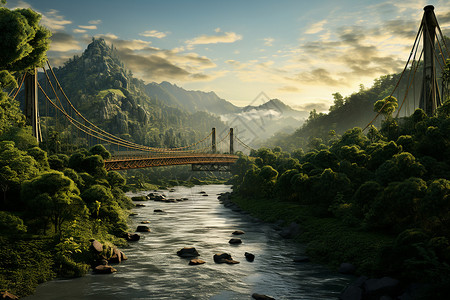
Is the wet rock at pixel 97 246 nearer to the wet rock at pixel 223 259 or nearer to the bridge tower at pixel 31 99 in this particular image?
the wet rock at pixel 223 259

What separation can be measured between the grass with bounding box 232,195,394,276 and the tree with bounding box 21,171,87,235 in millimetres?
23146

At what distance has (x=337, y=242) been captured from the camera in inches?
1341

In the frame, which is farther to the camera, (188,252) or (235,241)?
(235,241)

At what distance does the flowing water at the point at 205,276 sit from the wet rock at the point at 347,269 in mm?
694

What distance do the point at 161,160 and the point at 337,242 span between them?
57.5m

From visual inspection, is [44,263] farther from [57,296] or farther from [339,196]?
[339,196]

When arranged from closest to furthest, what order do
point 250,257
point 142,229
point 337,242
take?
point 250,257, point 337,242, point 142,229

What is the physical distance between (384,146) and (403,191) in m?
14.1

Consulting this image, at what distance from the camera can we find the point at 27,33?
31.8 meters

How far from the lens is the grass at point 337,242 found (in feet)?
94.7

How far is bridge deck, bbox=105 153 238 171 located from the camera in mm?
67275

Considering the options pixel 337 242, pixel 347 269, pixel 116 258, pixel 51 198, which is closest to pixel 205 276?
pixel 116 258

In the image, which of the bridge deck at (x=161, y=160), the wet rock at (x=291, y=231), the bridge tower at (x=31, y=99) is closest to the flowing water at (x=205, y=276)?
the wet rock at (x=291, y=231)

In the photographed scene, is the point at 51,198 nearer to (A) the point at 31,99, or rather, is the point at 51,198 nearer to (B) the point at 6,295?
(B) the point at 6,295
